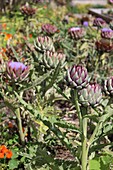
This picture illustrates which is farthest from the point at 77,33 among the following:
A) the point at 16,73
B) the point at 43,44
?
the point at 16,73

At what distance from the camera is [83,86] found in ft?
3.53

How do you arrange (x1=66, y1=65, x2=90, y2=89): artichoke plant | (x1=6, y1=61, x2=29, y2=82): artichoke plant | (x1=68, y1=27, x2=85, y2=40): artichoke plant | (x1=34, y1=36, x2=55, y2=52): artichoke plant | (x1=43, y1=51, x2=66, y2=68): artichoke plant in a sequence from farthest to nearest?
(x1=68, y1=27, x2=85, y2=40): artichoke plant < (x1=34, y1=36, x2=55, y2=52): artichoke plant < (x1=43, y1=51, x2=66, y2=68): artichoke plant < (x1=6, y1=61, x2=29, y2=82): artichoke plant < (x1=66, y1=65, x2=90, y2=89): artichoke plant

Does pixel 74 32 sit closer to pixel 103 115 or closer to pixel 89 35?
pixel 89 35

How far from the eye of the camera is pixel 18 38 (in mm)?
3344

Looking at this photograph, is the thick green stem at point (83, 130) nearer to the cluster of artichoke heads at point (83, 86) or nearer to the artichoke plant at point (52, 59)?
the cluster of artichoke heads at point (83, 86)

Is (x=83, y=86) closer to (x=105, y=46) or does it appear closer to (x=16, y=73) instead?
(x=16, y=73)

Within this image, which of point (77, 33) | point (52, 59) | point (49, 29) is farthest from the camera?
point (77, 33)

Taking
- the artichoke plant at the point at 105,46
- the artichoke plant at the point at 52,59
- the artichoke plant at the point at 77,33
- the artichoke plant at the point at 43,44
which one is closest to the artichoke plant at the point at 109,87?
the artichoke plant at the point at 52,59

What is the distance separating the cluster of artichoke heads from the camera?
3.51 feet

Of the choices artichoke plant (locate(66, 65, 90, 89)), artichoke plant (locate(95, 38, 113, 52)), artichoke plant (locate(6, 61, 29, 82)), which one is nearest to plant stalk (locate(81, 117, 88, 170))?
artichoke plant (locate(66, 65, 90, 89))

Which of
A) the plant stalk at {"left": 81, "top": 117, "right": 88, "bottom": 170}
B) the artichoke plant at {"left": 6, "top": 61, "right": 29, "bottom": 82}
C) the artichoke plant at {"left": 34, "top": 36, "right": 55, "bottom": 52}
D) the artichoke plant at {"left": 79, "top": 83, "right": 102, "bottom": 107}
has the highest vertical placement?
the artichoke plant at {"left": 34, "top": 36, "right": 55, "bottom": 52}

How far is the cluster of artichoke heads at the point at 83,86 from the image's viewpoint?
1070mm

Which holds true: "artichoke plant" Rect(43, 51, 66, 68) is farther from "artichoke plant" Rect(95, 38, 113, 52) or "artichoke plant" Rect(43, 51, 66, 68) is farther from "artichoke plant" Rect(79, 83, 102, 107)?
"artichoke plant" Rect(95, 38, 113, 52)

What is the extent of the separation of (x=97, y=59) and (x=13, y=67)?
970 millimetres
